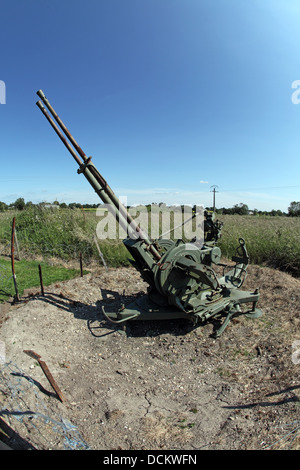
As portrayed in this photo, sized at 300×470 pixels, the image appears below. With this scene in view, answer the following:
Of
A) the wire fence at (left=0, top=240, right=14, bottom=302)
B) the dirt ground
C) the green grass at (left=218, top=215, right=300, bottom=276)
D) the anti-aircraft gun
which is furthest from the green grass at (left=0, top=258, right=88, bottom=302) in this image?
the green grass at (left=218, top=215, right=300, bottom=276)

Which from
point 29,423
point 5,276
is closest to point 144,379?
point 29,423

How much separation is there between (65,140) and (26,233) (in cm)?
1037

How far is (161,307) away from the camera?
5684 mm

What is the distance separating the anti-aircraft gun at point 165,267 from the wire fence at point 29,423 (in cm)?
188

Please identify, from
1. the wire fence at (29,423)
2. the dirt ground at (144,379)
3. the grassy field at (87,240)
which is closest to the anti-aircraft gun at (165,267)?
the dirt ground at (144,379)

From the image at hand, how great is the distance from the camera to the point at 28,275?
9422 millimetres

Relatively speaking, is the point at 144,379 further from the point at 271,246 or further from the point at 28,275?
the point at 271,246

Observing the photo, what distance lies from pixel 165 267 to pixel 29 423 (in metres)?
3.02

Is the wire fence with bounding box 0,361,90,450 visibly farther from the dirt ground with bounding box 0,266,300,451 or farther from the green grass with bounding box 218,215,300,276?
the green grass with bounding box 218,215,300,276

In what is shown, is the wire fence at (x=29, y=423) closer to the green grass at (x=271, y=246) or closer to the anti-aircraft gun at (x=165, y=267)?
the anti-aircraft gun at (x=165, y=267)

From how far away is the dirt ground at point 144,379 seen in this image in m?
3.12

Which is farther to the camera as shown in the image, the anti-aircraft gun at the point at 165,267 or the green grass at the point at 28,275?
the green grass at the point at 28,275
